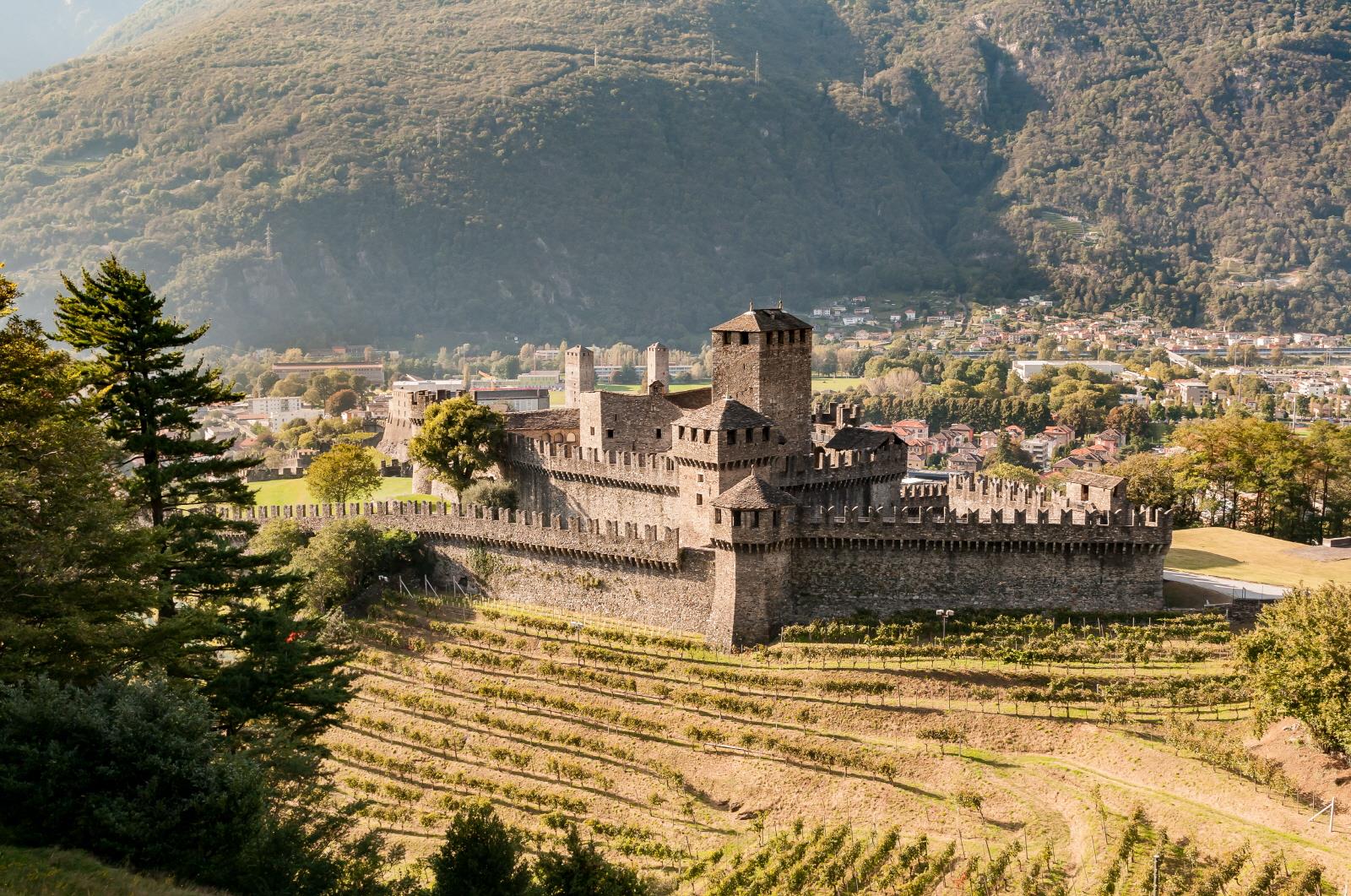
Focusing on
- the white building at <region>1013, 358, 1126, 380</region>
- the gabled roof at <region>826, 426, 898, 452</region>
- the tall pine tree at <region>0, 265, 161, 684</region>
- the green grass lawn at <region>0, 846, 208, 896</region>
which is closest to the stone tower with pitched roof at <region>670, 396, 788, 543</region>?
the gabled roof at <region>826, 426, 898, 452</region>

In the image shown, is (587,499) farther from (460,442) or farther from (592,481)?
(460,442)

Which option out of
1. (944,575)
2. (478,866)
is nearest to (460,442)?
(944,575)

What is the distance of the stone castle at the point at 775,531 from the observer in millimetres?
36250

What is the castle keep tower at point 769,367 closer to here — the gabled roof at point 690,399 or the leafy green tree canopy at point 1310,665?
the gabled roof at point 690,399

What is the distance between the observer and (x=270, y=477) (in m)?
60.6

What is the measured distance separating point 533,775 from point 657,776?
128 inches

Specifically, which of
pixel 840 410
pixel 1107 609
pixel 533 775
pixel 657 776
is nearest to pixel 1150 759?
pixel 1107 609

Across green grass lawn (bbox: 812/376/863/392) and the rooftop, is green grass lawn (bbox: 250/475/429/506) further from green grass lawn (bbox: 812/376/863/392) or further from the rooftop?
green grass lawn (bbox: 812/376/863/392)

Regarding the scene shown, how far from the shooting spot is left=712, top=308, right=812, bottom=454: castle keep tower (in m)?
39.4

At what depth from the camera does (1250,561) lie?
1726 inches

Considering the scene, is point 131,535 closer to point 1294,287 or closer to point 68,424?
point 68,424

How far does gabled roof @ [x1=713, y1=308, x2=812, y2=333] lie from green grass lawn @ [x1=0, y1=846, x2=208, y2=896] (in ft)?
79.4

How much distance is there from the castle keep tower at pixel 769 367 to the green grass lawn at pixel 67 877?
938 inches

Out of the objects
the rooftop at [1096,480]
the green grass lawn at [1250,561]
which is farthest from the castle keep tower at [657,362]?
the green grass lawn at [1250,561]
